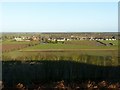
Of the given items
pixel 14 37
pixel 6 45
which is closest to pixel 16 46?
pixel 6 45

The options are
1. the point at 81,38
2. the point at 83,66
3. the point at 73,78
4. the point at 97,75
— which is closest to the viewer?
the point at 73,78

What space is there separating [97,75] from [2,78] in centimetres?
353

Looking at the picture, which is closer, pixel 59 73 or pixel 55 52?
pixel 59 73

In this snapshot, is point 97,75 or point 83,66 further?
point 83,66

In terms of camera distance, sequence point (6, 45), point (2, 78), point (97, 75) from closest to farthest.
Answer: point (2, 78) < point (97, 75) < point (6, 45)

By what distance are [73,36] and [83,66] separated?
50.5ft

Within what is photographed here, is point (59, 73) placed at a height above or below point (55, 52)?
below

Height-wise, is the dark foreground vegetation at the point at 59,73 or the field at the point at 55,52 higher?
the field at the point at 55,52

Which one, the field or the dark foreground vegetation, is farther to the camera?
the field

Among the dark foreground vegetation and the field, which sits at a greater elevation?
the field

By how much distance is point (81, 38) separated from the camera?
2562 cm

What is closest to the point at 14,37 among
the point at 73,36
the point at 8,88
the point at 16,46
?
the point at 16,46

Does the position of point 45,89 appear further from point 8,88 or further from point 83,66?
point 83,66

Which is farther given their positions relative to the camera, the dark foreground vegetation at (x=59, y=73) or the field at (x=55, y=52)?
the field at (x=55, y=52)
